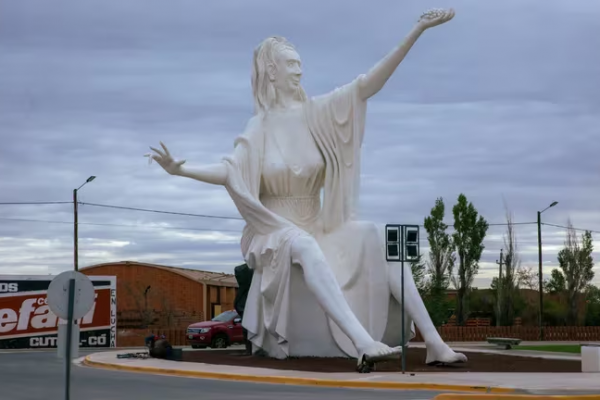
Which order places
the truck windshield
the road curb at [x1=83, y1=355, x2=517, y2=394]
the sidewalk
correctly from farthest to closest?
the truck windshield → the sidewalk → the road curb at [x1=83, y1=355, x2=517, y2=394]

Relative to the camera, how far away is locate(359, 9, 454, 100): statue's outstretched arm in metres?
23.0

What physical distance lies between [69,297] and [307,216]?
12.5 m

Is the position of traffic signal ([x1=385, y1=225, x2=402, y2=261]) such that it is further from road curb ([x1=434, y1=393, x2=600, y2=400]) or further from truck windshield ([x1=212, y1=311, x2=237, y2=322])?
truck windshield ([x1=212, y1=311, x2=237, y2=322])

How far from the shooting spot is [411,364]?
2284 centimetres

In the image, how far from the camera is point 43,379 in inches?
832

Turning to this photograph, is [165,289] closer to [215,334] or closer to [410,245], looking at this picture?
[215,334]

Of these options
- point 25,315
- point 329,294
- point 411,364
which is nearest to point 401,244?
point 329,294

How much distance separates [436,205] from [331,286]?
→ 4034cm

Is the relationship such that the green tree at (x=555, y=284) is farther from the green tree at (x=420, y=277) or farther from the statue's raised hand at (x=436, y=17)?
the statue's raised hand at (x=436, y=17)

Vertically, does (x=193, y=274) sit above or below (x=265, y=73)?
below

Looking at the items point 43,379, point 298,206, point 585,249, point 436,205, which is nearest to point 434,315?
point 436,205

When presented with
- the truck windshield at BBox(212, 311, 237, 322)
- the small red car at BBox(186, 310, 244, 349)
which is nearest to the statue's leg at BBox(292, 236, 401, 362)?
the small red car at BBox(186, 310, 244, 349)

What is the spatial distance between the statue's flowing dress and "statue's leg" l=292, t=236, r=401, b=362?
1.79ft

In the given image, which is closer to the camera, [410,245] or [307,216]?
[410,245]
